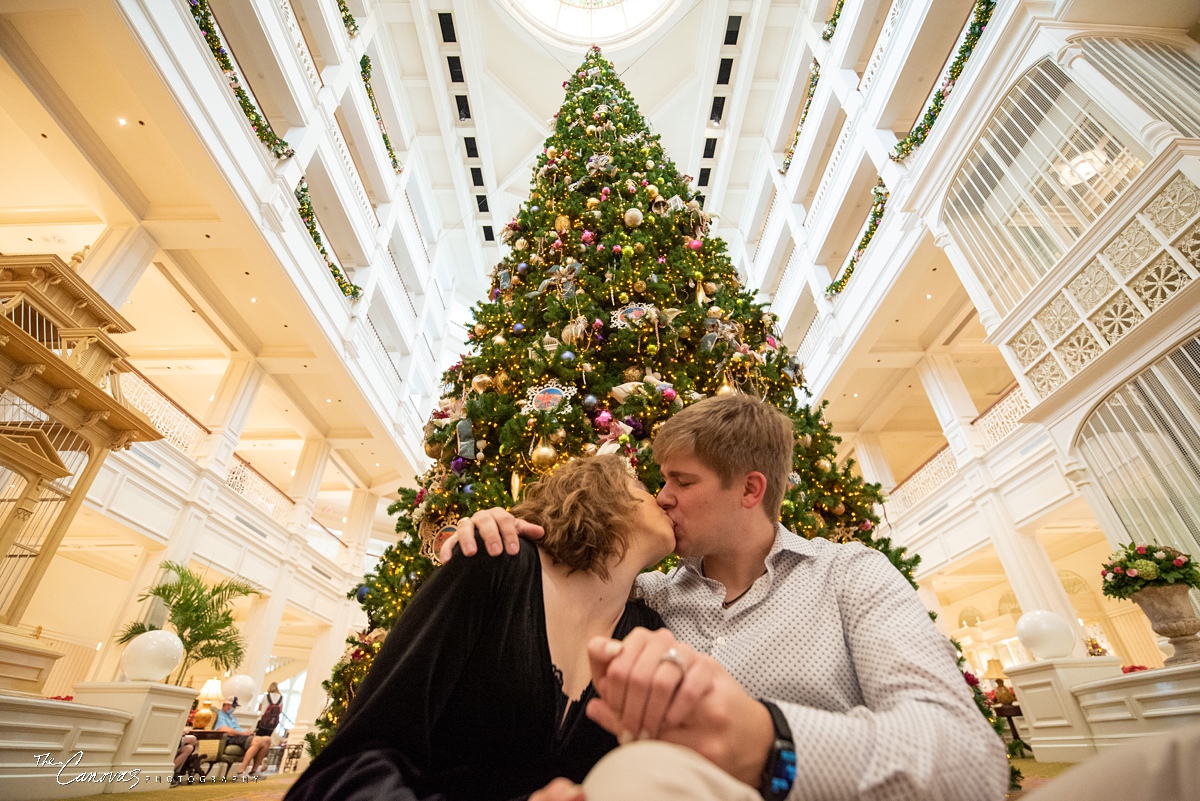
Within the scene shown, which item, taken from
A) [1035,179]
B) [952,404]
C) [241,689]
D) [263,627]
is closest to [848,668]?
[1035,179]

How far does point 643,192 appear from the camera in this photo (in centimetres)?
372

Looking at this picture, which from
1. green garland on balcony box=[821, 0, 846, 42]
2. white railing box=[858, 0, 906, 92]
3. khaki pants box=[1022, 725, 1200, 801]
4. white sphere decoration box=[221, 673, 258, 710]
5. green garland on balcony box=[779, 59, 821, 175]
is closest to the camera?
khaki pants box=[1022, 725, 1200, 801]

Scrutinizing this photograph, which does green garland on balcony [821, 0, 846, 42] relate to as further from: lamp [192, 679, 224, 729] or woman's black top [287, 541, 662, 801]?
lamp [192, 679, 224, 729]

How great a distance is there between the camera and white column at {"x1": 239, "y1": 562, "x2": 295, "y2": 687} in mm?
9031

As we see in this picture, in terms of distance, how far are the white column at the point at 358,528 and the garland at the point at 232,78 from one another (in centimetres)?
817

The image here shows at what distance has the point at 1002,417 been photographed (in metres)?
8.05

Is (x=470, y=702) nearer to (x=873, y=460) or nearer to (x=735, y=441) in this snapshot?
(x=735, y=441)

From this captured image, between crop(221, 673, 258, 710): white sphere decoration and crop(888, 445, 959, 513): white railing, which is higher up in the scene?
crop(888, 445, 959, 513): white railing

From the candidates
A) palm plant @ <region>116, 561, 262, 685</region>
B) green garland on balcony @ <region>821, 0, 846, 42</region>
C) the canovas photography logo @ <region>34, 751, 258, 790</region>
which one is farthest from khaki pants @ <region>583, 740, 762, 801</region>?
green garland on balcony @ <region>821, 0, 846, 42</region>

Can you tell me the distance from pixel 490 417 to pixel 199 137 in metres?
5.58

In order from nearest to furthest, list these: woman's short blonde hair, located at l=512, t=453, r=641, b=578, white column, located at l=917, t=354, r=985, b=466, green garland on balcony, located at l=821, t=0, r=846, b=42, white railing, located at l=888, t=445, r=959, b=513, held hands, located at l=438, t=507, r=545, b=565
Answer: held hands, located at l=438, t=507, r=545, b=565, woman's short blonde hair, located at l=512, t=453, r=641, b=578, white column, located at l=917, t=354, r=985, b=466, white railing, located at l=888, t=445, r=959, b=513, green garland on balcony, located at l=821, t=0, r=846, b=42

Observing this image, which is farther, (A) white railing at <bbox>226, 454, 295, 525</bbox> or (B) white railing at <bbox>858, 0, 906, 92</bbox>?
(A) white railing at <bbox>226, 454, 295, 525</bbox>

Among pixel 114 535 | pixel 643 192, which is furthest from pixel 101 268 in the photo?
pixel 643 192

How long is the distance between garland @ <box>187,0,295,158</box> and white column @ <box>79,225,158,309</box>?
190cm
